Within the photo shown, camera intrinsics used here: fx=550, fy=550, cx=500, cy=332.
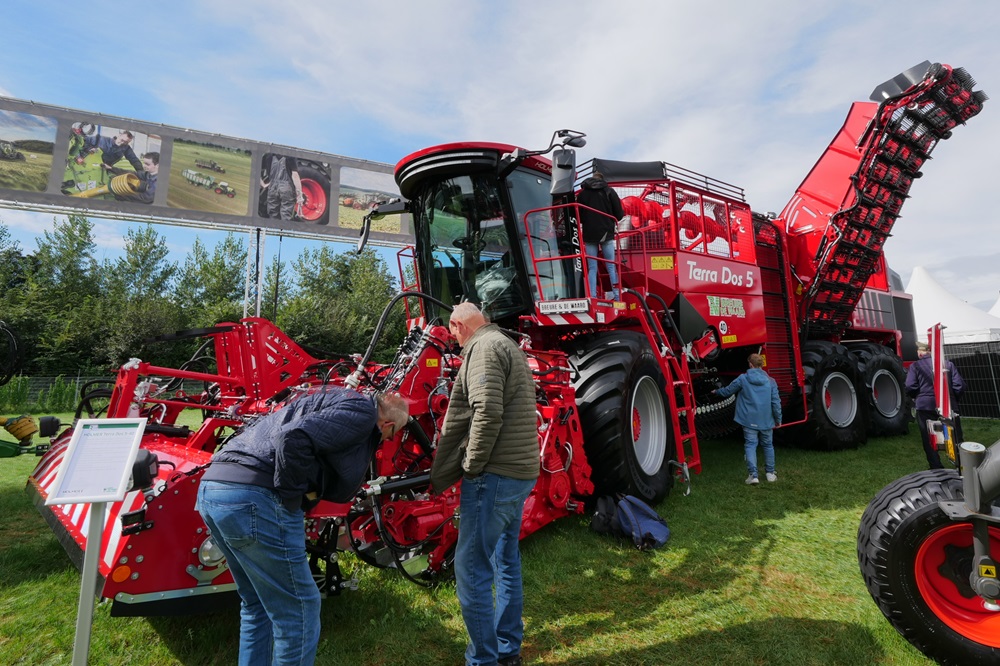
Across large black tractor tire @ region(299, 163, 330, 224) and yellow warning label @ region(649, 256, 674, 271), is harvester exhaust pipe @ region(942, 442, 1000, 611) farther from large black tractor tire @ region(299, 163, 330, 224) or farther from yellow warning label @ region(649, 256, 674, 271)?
large black tractor tire @ region(299, 163, 330, 224)

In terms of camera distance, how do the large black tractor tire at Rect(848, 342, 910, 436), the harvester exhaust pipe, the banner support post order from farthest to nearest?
1. the large black tractor tire at Rect(848, 342, 910, 436)
2. the harvester exhaust pipe
3. the banner support post

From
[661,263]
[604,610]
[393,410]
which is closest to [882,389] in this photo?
[661,263]

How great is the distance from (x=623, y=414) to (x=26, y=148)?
778 inches

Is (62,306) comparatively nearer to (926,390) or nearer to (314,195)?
(314,195)

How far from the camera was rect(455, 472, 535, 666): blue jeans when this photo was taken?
2.35 m

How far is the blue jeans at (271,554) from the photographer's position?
1.90m

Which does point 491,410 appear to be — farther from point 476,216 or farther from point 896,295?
point 896,295

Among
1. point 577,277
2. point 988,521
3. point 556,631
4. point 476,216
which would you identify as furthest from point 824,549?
point 476,216

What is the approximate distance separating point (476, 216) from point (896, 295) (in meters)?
9.74

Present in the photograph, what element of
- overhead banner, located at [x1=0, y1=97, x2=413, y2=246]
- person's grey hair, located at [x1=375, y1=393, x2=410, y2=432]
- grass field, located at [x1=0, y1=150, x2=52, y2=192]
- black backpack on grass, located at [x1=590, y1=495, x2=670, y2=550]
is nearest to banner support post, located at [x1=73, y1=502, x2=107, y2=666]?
person's grey hair, located at [x1=375, y1=393, x2=410, y2=432]

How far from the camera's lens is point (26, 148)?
16016 millimetres

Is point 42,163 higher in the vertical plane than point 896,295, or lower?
higher

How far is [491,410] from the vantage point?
236 centimetres

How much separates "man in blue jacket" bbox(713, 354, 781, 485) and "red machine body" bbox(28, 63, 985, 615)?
0.58 meters
